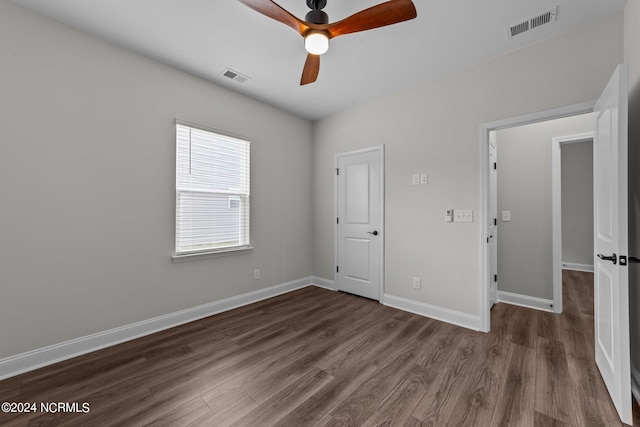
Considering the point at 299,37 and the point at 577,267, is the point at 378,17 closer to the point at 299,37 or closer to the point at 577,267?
the point at 299,37

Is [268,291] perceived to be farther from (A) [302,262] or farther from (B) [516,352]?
(B) [516,352]

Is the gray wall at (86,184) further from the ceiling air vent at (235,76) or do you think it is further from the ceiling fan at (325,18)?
the ceiling fan at (325,18)

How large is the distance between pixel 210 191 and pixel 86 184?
114cm

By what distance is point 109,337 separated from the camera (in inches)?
96.7

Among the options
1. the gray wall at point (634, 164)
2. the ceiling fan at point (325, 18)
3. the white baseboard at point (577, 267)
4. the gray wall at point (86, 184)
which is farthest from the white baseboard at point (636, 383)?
the white baseboard at point (577, 267)

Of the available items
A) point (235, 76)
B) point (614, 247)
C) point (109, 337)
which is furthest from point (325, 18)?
point (109, 337)

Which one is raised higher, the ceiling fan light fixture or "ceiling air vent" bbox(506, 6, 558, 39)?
"ceiling air vent" bbox(506, 6, 558, 39)

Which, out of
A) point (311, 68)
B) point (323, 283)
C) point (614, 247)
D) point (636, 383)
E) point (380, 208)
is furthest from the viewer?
point (323, 283)

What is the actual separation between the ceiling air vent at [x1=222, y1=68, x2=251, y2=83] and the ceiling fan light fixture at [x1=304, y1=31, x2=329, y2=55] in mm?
1376

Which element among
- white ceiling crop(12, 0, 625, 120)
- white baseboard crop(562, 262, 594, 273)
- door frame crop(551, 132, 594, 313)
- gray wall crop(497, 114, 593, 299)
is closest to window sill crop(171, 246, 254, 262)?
white ceiling crop(12, 0, 625, 120)

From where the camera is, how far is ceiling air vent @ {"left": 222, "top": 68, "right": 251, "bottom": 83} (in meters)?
2.98

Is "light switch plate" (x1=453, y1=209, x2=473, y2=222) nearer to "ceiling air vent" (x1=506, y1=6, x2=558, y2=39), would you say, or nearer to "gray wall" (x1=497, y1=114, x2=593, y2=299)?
"gray wall" (x1=497, y1=114, x2=593, y2=299)

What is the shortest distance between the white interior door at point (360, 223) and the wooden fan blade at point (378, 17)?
1.94m

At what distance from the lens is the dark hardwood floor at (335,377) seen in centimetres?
161
